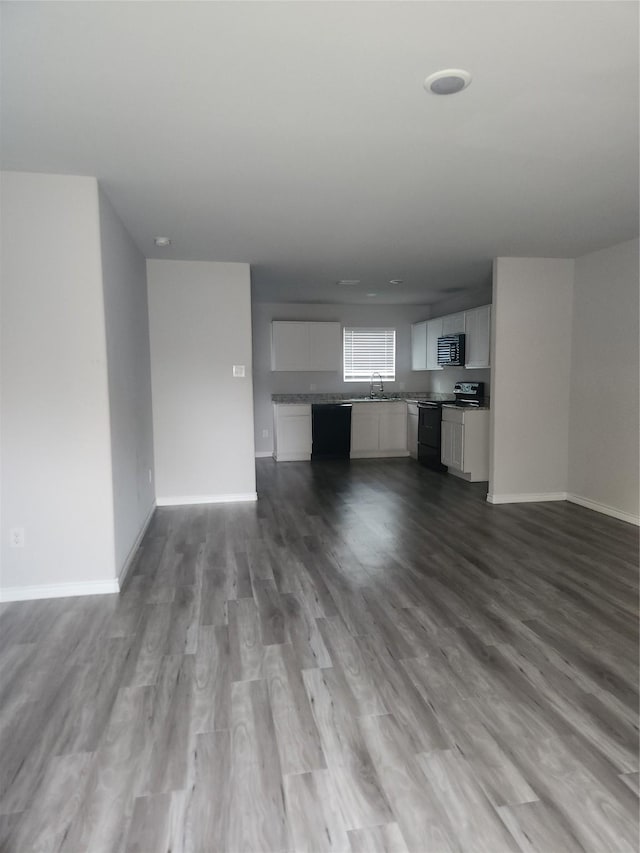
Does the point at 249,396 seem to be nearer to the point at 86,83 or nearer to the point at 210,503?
the point at 210,503

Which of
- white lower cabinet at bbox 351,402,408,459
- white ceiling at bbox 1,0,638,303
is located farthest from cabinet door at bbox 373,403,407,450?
white ceiling at bbox 1,0,638,303

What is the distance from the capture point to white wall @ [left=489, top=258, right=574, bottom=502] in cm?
497

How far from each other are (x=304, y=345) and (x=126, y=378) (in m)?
4.52

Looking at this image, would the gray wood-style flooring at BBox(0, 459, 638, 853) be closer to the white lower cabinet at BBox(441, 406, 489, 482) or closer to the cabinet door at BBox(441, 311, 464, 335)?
the white lower cabinet at BBox(441, 406, 489, 482)

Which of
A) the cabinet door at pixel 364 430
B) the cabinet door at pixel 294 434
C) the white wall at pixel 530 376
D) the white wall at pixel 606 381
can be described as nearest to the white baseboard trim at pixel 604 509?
the white wall at pixel 606 381

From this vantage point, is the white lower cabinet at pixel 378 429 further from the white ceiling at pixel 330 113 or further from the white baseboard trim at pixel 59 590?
the white baseboard trim at pixel 59 590

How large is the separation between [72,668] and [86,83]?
250cm

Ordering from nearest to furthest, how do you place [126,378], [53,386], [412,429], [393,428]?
1. [53,386]
2. [126,378]
3. [412,429]
4. [393,428]

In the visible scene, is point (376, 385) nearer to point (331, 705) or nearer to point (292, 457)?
point (292, 457)

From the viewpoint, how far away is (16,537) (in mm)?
2949

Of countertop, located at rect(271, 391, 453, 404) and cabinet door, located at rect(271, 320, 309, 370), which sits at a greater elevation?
cabinet door, located at rect(271, 320, 309, 370)

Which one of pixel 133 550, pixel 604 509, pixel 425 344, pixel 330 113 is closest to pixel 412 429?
pixel 425 344

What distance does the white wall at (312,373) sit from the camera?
26.3 feet

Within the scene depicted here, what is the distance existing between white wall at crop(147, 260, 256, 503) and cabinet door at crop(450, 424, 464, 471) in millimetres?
2653
